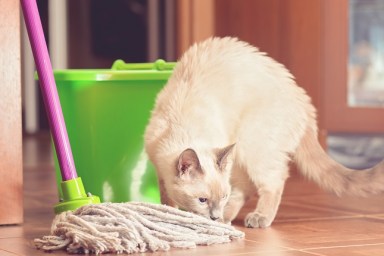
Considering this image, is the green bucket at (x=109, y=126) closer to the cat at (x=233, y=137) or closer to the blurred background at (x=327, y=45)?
the cat at (x=233, y=137)

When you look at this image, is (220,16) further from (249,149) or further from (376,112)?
(249,149)

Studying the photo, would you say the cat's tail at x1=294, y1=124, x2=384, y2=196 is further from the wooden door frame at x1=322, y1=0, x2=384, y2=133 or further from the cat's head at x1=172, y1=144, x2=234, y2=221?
the wooden door frame at x1=322, y1=0, x2=384, y2=133

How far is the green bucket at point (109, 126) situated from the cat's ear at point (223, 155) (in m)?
0.43

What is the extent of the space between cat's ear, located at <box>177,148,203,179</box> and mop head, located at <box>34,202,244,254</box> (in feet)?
0.51

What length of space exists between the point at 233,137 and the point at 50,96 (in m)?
0.50

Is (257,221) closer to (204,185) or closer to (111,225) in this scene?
(204,185)

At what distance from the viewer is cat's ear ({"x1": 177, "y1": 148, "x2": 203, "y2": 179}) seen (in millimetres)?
1992

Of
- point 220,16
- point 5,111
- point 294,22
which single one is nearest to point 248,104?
point 5,111

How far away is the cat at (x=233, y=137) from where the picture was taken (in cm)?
209

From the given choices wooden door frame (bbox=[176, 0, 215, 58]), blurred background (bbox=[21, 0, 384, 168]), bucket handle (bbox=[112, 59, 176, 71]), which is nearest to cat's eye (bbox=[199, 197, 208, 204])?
bucket handle (bbox=[112, 59, 176, 71])

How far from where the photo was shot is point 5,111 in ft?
7.20

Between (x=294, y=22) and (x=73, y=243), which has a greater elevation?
(x=294, y=22)

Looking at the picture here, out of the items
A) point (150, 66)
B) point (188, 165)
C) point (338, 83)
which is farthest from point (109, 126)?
point (338, 83)

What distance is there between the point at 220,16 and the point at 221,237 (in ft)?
7.02
